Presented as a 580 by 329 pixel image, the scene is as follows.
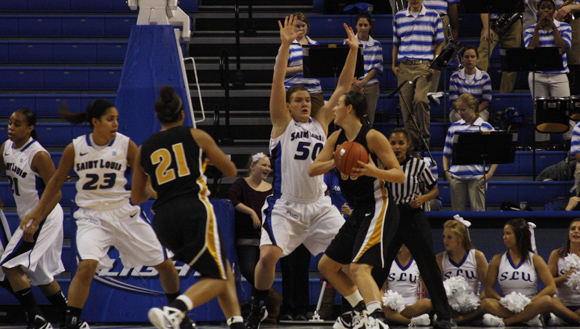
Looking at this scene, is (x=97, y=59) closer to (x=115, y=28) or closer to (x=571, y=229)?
(x=115, y=28)

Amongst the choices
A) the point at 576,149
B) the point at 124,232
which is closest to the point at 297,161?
the point at 124,232

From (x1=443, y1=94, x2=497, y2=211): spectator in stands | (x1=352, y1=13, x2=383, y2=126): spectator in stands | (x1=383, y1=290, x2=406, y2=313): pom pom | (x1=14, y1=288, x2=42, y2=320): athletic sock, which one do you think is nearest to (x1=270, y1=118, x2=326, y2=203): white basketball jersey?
(x1=383, y1=290, x2=406, y2=313): pom pom

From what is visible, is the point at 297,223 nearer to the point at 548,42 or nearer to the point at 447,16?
the point at 447,16

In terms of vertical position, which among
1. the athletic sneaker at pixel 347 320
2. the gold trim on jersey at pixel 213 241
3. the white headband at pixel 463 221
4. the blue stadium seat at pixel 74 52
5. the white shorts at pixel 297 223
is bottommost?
the athletic sneaker at pixel 347 320

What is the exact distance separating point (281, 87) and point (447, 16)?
Result: 219 inches

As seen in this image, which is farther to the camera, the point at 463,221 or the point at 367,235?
the point at 463,221

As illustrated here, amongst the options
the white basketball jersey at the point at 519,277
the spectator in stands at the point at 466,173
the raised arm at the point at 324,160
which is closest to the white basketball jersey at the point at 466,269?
the white basketball jersey at the point at 519,277

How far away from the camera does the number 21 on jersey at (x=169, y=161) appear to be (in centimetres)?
514

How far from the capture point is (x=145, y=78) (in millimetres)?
7461

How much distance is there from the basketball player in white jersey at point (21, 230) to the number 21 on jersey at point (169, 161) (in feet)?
7.26

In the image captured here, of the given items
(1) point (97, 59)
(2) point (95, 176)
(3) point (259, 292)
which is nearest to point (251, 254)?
(3) point (259, 292)

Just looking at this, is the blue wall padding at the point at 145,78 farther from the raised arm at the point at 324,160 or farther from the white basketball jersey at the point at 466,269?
the white basketball jersey at the point at 466,269

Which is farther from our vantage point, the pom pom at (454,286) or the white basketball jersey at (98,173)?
the pom pom at (454,286)

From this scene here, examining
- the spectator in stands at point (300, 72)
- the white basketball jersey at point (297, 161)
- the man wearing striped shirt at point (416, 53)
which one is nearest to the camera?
the white basketball jersey at point (297, 161)
